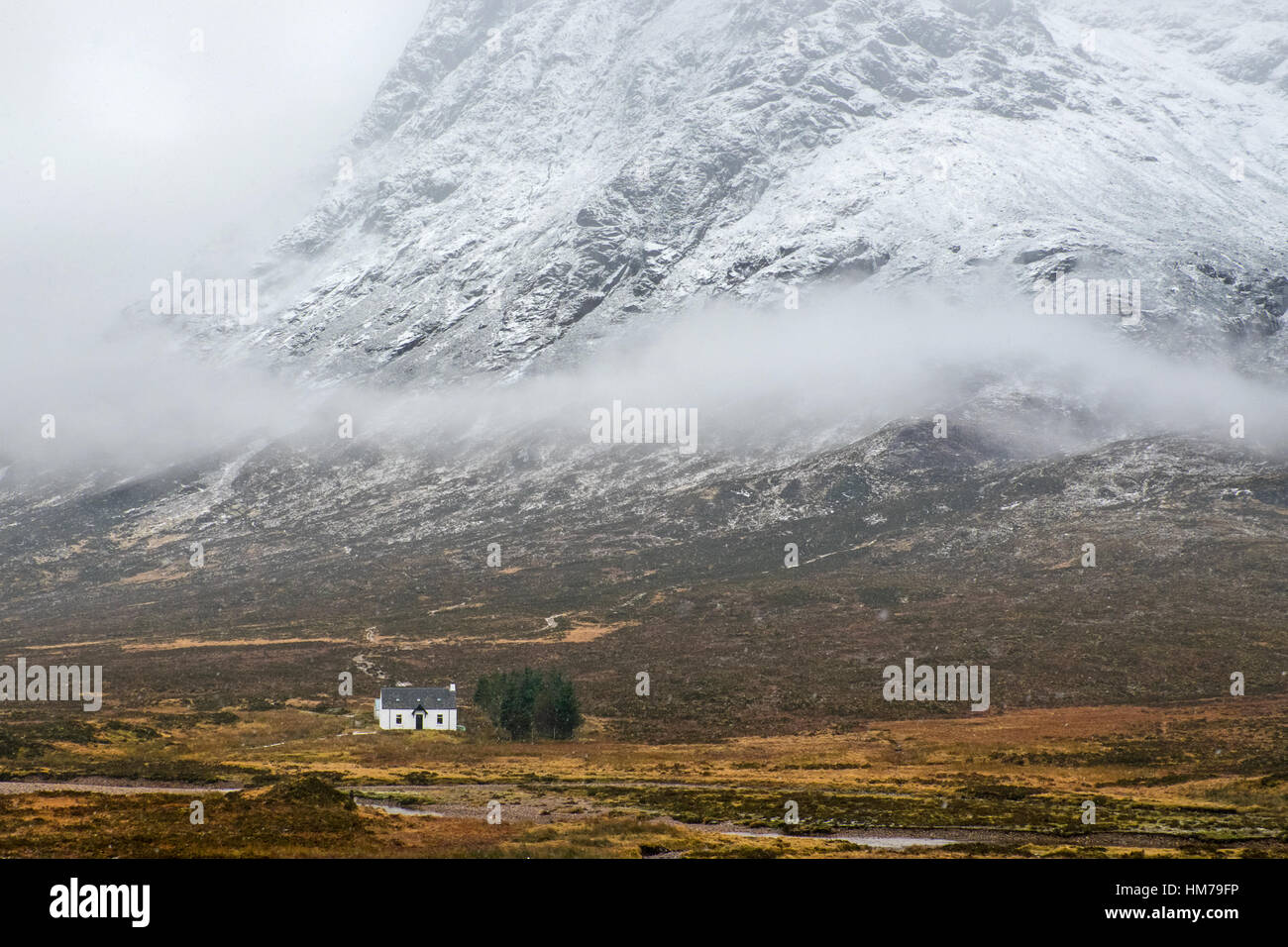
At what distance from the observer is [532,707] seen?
69.5 meters

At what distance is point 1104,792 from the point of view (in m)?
45.9

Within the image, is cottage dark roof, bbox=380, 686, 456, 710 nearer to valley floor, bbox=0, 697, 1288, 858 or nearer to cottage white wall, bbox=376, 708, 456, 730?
cottage white wall, bbox=376, 708, 456, 730

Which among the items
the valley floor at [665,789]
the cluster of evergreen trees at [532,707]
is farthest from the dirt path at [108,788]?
the cluster of evergreen trees at [532,707]

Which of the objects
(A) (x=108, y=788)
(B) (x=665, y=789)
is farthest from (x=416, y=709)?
(B) (x=665, y=789)

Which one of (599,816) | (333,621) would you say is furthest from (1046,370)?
(599,816)

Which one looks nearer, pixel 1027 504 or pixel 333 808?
pixel 333 808

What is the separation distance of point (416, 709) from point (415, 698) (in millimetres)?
896

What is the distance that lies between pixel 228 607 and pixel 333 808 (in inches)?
4638

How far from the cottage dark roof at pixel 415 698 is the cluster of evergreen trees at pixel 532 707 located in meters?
3.90

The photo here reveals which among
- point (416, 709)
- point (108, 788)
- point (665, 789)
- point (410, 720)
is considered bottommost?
point (410, 720)

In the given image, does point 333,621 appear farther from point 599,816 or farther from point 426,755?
point 599,816

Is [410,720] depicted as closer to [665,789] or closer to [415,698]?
[415,698]

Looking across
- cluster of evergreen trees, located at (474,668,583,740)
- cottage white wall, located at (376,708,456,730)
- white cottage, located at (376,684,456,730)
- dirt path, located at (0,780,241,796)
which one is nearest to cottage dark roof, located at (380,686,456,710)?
white cottage, located at (376,684,456,730)

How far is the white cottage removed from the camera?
7206 centimetres
